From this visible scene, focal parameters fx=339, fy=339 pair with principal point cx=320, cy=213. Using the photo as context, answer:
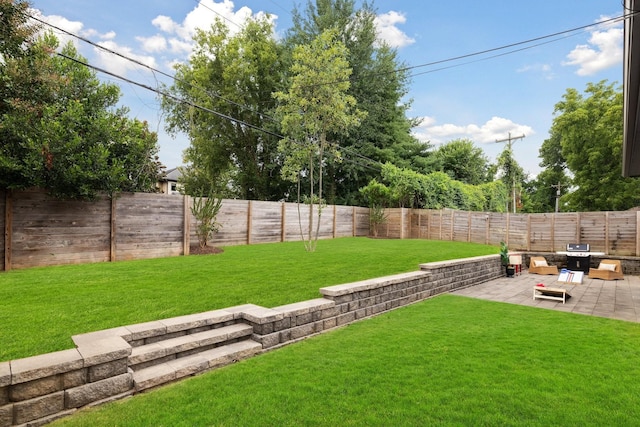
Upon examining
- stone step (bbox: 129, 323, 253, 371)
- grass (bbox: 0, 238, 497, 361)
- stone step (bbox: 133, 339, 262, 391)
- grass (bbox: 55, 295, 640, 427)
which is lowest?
grass (bbox: 55, 295, 640, 427)

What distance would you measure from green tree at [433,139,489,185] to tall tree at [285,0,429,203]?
7955 millimetres

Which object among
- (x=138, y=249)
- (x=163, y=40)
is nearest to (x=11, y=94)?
(x=138, y=249)

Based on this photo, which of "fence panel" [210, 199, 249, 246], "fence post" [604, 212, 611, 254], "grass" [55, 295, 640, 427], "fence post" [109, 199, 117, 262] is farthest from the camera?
"fence post" [604, 212, 611, 254]

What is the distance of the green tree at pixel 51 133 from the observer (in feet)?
21.4

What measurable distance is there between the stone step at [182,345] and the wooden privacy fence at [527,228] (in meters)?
14.3

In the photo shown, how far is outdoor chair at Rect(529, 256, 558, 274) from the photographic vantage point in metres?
10.9

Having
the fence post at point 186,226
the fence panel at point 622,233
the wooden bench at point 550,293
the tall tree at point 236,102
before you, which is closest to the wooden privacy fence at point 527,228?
the fence panel at point 622,233

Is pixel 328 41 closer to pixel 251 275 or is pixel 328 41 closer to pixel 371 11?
pixel 251 275

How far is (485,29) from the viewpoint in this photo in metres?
9.09

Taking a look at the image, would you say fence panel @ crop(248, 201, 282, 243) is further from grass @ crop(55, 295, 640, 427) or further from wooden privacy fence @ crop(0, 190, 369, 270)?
grass @ crop(55, 295, 640, 427)

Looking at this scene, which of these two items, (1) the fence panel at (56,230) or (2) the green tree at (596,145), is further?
(2) the green tree at (596,145)

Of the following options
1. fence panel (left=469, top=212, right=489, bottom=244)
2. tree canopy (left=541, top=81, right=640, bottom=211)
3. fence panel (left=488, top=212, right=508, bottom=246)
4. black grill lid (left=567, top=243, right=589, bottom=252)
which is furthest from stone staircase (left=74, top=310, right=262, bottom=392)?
tree canopy (left=541, top=81, right=640, bottom=211)

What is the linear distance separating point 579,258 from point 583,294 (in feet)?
13.9

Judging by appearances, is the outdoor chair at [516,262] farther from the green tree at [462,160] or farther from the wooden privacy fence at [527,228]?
the green tree at [462,160]
